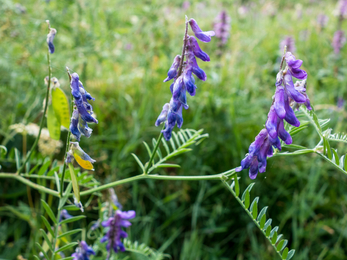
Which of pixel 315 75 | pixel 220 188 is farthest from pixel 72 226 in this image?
pixel 315 75

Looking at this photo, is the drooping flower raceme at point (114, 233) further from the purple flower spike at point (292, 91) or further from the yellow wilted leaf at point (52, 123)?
the purple flower spike at point (292, 91)

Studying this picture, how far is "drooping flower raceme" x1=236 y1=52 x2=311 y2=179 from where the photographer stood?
0.76 meters

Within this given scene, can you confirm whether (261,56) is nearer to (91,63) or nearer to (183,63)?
(91,63)

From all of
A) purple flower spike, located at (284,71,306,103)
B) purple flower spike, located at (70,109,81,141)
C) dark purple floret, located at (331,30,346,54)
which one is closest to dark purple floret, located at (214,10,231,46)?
dark purple floret, located at (331,30,346,54)

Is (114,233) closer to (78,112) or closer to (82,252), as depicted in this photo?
(82,252)

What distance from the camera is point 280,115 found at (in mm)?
734

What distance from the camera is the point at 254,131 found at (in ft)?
8.11

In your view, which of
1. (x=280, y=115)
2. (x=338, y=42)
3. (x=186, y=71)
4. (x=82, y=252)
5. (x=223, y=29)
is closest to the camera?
(x=280, y=115)

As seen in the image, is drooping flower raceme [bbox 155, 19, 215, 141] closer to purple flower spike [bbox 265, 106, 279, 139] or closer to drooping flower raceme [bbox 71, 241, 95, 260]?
purple flower spike [bbox 265, 106, 279, 139]

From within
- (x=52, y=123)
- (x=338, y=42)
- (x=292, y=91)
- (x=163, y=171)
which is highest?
(x=338, y=42)

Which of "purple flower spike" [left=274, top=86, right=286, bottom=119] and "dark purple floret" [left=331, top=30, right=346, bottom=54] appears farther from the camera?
"dark purple floret" [left=331, top=30, right=346, bottom=54]

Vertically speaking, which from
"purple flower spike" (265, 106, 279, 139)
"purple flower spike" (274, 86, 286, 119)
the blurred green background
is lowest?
the blurred green background

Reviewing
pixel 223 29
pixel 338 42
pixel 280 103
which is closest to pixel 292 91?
pixel 280 103

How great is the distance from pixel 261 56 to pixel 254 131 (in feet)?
5.52
